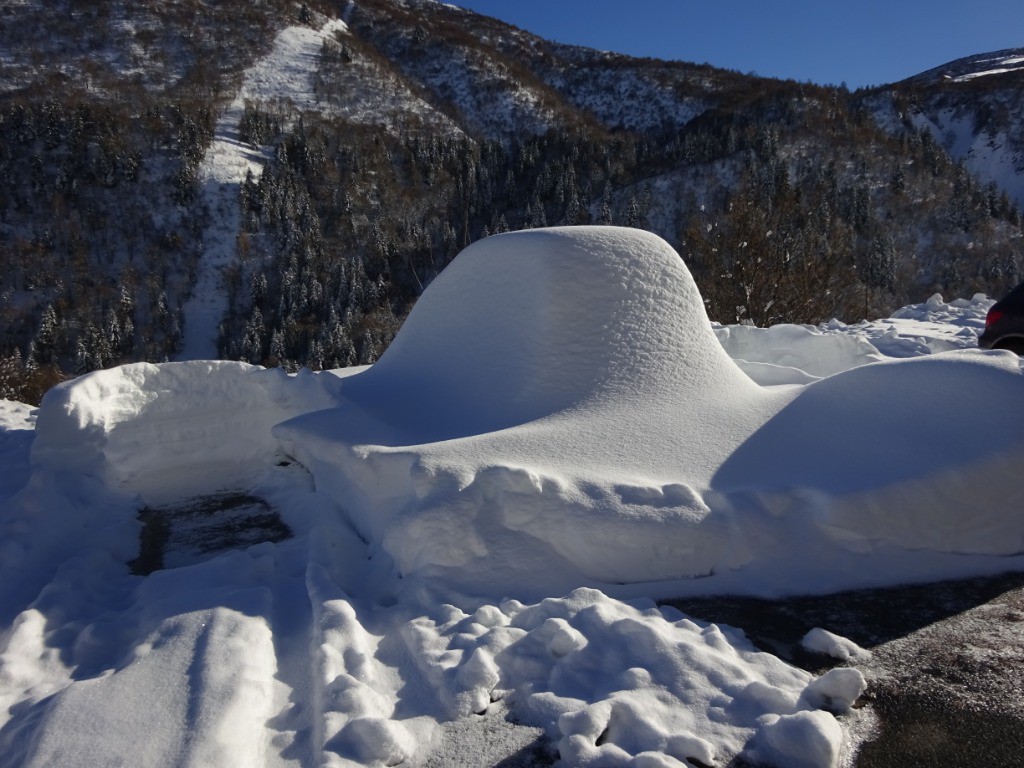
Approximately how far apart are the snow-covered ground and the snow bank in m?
61.0

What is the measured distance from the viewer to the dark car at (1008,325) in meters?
6.66

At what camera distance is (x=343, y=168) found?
84.7 meters

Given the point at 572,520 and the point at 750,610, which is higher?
the point at 572,520

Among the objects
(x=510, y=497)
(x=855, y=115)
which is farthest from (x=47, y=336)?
(x=855, y=115)

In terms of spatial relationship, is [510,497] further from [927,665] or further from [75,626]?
[75,626]

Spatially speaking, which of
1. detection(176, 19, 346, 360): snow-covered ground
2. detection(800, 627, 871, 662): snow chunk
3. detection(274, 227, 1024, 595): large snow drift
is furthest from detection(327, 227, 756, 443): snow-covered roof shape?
detection(176, 19, 346, 360): snow-covered ground

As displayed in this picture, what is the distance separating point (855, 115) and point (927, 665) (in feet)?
322

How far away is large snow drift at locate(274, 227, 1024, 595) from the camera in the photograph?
3.79 metres

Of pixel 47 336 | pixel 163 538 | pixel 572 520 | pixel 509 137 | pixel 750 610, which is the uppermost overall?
pixel 509 137

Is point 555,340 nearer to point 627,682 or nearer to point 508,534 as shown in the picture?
point 508,534

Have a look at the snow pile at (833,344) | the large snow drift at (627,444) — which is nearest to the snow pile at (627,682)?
the large snow drift at (627,444)

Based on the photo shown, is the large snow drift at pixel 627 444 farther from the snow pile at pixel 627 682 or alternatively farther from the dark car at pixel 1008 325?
the dark car at pixel 1008 325

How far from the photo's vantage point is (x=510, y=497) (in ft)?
12.7

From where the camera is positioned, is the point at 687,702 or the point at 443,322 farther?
the point at 443,322
